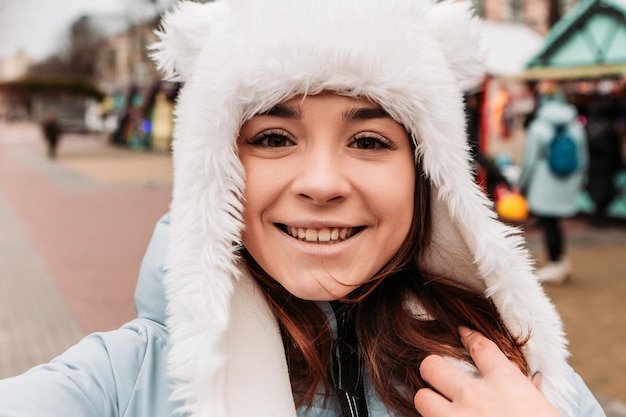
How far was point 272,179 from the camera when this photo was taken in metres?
1.30

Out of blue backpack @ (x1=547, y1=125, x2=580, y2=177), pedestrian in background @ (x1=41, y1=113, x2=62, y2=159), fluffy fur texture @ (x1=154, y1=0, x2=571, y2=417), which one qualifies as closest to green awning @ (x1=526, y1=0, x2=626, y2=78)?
blue backpack @ (x1=547, y1=125, x2=580, y2=177)

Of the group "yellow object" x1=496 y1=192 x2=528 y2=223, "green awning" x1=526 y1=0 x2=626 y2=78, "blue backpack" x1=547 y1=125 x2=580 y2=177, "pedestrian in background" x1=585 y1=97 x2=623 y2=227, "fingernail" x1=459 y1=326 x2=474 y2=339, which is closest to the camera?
"fingernail" x1=459 y1=326 x2=474 y2=339

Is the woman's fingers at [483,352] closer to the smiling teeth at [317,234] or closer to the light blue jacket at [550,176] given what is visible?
the smiling teeth at [317,234]

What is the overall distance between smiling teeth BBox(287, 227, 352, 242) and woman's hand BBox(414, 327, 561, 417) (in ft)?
1.07

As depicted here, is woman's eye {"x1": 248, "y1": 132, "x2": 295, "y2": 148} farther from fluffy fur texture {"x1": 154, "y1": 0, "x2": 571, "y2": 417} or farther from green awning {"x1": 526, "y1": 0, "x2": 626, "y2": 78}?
green awning {"x1": 526, "y1": 0, "x2": 626, "y2": 78}

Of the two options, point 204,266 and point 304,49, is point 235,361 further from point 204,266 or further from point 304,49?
point 304,49

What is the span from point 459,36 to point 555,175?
5122 mm

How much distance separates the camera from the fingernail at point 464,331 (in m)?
1.43

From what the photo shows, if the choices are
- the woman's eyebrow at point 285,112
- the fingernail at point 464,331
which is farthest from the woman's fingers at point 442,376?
the woman's eyebrow at point 285,112

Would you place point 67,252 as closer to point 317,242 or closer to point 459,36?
point 317,242

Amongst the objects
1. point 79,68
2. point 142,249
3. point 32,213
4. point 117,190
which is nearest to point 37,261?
point 142,249

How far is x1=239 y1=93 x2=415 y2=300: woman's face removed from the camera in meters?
1.29

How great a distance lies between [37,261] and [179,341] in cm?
627

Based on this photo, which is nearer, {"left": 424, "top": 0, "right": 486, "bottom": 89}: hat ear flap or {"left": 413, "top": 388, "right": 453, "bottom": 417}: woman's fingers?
{"left": 413, "top": 388, "right": 453, "bottom": 417}: woman's fingers
